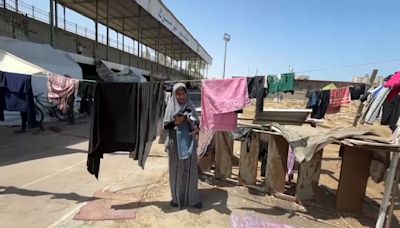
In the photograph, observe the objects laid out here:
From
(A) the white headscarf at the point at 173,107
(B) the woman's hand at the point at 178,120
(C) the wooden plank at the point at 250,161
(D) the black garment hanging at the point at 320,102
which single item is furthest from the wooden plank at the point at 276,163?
(D) the black garment hanging at the point at 320,102

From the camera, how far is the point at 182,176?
13.5 feet

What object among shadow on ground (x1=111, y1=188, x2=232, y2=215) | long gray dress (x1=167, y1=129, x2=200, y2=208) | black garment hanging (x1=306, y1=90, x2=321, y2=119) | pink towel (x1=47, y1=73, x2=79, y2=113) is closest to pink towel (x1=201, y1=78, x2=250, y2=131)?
long gray dress (x1=167, y1=129, x2=200, y2=208)

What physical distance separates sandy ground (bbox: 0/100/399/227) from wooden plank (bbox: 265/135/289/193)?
249 millimetres

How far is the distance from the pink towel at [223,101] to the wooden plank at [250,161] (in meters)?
0.71

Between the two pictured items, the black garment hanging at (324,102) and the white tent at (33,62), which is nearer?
the black garment hanging at (324,102)

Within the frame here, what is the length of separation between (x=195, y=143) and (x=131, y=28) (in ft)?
81.6

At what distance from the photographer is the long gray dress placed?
4.07 meters

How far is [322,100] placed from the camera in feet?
30.0

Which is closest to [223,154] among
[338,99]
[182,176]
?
[182,176]

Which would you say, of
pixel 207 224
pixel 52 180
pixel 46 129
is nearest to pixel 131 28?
pixel 46 129

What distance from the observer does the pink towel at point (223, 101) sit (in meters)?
4.10

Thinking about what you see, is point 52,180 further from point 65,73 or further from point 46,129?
point 65,73

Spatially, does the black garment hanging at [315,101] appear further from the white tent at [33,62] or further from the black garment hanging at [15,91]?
the white tent at [33,62]

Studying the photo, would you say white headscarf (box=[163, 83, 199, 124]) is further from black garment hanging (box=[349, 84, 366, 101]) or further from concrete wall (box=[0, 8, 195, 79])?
concrete wall (box=[0, 8, 195, 79])
